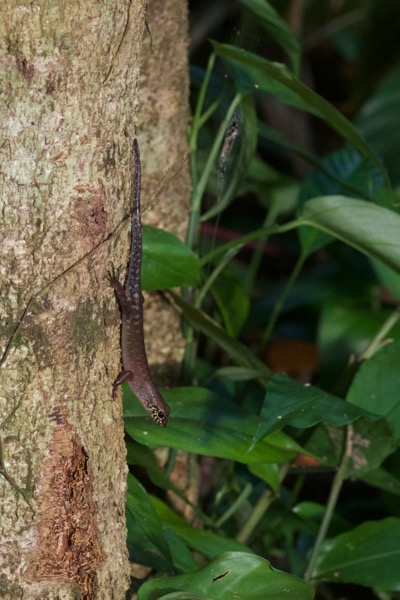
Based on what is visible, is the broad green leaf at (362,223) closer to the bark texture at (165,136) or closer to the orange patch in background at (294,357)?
the bark texture at (165,136)

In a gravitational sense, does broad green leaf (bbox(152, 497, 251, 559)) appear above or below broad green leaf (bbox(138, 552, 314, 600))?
below

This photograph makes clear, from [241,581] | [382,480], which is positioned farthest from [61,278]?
[382,480]

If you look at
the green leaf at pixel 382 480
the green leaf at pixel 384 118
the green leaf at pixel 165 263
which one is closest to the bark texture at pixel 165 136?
the green leaf at pixel 165 263

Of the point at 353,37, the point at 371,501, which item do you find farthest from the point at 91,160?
the point at 353,37

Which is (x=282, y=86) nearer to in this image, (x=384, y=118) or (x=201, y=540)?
(x=201, y=540)

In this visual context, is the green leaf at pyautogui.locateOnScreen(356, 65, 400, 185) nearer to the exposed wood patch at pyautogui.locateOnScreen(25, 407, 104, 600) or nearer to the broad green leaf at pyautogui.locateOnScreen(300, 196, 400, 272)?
the broad green leaf at pyautogui.locateOnScreen(300, 196, 400, 272)

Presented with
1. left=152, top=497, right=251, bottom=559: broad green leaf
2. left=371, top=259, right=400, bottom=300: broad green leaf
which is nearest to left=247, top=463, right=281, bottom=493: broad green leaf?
left=152, top=497, right=251, bottom=559: broad green leaf
